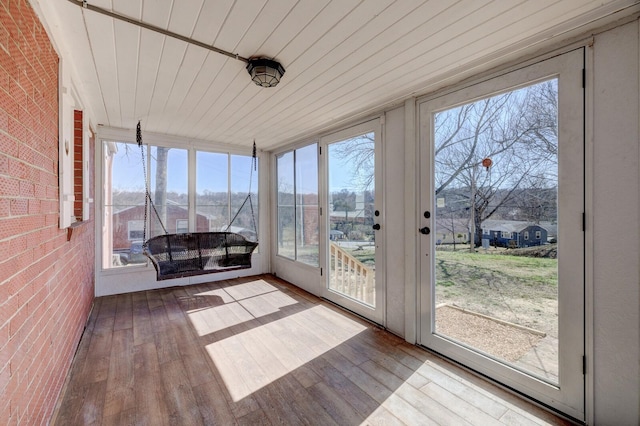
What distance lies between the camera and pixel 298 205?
4203 millimetres

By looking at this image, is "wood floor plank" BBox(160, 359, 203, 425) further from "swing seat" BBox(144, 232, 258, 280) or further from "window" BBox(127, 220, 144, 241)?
"window" BBox(127, 220, 144, 241)

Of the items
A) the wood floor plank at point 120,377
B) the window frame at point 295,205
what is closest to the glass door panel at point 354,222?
the window frame at point 295,205

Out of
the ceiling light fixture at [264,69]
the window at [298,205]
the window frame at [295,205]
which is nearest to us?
the ceiling light fixture at [264,69]

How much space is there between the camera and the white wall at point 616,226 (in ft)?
4.71

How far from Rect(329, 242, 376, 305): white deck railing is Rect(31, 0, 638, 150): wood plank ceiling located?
171cm

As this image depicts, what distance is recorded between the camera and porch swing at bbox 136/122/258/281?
3.53m

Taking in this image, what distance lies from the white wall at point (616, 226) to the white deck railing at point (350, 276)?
69.2 inches

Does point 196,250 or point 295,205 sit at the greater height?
point 295,205

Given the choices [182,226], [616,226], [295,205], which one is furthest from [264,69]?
[182,226]

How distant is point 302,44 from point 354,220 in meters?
1.94

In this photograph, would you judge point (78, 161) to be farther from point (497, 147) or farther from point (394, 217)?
point (497, 147)

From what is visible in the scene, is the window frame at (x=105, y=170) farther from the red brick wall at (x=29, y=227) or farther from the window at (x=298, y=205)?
the red brick wall at (x=29, y=227)

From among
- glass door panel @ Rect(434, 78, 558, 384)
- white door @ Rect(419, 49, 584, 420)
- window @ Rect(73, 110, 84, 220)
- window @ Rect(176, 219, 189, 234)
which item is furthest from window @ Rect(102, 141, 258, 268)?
glass door panel @ Rect(434, 78, 558, 384)

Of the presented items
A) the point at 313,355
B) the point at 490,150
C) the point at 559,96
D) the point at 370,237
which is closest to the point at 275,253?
the point at 370,237
